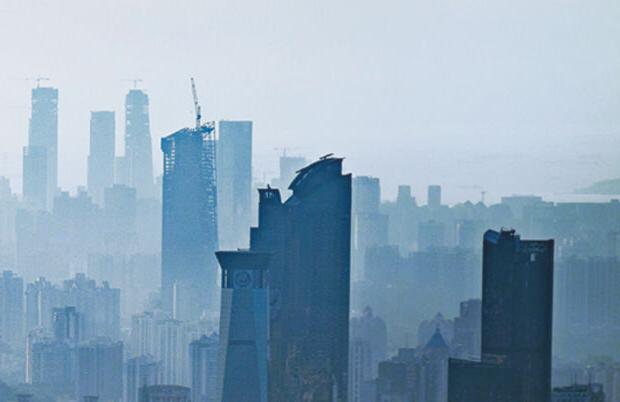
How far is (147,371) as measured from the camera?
17.5m

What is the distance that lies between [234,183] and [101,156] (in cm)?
450

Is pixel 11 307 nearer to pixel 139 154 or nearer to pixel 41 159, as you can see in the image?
pixel 41 159

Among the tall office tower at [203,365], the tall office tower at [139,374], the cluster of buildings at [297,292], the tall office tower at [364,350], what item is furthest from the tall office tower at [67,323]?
the tall office tower at [364,350]

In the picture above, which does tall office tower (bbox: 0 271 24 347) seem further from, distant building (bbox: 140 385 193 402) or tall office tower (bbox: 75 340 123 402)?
distant building (bbox: 140 385 193 402)

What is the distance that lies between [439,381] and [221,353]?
1.69m

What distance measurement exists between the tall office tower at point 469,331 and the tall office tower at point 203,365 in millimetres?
2375

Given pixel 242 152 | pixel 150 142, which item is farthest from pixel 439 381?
pixel 150 142

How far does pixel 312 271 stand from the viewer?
14.8m

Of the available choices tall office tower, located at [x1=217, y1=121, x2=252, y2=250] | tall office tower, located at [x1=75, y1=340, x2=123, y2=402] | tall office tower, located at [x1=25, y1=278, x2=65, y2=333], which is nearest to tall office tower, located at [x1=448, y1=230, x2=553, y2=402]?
tall office tower, located at [x1=217, y1=121, x2=252, y2=250]

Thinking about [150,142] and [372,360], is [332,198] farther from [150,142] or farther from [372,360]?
[150,142]

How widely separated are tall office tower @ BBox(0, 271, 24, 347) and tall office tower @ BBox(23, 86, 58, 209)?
107 cm

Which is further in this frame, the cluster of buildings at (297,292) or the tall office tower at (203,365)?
the tall office tower at (203,365)

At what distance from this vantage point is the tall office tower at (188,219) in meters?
19.4

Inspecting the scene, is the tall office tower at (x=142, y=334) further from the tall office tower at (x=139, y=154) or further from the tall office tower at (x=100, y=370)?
the tall office tower at (x=139, y=154)
